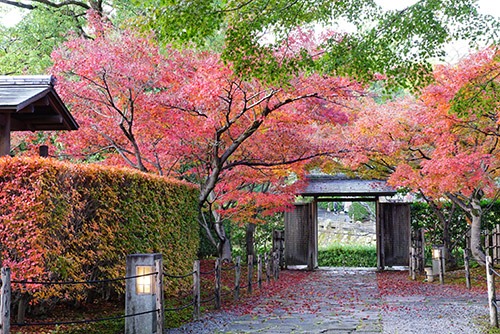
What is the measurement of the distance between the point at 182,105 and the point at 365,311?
5.16 metres

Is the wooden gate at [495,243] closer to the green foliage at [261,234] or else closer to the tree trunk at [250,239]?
the tree trunk at [250,239]

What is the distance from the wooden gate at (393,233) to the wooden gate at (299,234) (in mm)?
2257

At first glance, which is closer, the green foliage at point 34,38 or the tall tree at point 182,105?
the tall tree at point 182,105

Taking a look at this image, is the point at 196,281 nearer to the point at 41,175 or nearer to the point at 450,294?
the point at 41,175

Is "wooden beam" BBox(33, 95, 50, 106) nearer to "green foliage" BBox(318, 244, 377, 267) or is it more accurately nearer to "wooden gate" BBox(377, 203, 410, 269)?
"wooden gate" BBox(377, 203, 410, 269)

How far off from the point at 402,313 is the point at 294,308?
182cm

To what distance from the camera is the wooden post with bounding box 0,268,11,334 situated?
4480 mm

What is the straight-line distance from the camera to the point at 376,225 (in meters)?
16.7

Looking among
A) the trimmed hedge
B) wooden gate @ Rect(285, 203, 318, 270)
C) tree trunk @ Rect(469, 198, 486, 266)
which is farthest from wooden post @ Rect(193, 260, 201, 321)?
wooden gate @ Rect(285, 203, 318, 270)

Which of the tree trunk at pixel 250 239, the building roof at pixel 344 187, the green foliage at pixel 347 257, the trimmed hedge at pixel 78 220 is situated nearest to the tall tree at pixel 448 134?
the building roof at pixel 344 187

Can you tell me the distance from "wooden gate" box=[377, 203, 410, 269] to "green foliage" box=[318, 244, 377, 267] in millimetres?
2482

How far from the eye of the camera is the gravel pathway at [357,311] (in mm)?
6715

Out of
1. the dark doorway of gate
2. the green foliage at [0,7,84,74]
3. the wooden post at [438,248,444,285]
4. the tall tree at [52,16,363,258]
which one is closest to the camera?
the tall tree at [52,16,363,258]

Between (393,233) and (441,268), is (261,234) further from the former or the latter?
(441,268)
